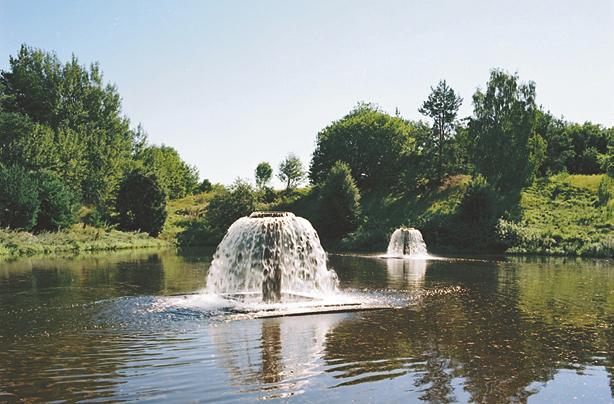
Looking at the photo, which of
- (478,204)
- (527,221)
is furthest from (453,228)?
(527,221)

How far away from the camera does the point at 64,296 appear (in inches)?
819

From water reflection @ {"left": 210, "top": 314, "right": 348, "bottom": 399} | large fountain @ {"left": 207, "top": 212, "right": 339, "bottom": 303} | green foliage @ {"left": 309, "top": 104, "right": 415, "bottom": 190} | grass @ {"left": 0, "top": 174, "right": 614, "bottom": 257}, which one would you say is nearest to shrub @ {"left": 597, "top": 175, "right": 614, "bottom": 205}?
grass @ {"left": 0, "top": 174, "right": 614, "bottom": 257}

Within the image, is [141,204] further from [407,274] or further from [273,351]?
[273,351]

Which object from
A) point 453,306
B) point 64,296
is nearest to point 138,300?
point 64,296

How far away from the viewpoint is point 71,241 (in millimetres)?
54156

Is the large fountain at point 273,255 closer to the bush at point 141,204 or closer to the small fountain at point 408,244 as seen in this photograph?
the small fountain at point 408,244

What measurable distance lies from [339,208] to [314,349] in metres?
54.9

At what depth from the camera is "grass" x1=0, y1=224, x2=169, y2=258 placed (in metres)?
47.4

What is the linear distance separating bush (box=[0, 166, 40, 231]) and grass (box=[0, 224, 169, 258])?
1985 mm

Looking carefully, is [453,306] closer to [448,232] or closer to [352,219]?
[448,232]

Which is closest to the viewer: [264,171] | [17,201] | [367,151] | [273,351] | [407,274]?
[273,351]

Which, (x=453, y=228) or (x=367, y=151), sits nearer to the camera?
(x=453, y=228)

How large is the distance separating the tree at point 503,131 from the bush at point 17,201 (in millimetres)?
50429

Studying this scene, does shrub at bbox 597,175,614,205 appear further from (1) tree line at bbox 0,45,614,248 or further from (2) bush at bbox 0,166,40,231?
(2) bush at bbox 0,166,40,231
